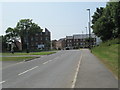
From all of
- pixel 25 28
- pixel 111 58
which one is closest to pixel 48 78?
pixel 111 58

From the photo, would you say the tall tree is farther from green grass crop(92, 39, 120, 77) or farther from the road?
the road

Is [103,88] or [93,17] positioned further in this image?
[93,17]

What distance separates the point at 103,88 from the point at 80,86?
3.23ft

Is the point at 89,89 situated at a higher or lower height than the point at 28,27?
lower

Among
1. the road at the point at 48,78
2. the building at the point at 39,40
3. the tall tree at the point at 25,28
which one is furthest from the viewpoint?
the building at the point at 39,40

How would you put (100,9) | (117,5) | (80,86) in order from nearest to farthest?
(80,86)
(117,5)
(100,9)

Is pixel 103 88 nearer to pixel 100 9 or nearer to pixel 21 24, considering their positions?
pixel 100 9

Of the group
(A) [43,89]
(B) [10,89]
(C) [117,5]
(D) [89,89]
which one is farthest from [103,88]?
(C) [117,5]

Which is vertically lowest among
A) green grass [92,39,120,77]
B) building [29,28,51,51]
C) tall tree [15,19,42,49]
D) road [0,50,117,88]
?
road [0,50,117,88]

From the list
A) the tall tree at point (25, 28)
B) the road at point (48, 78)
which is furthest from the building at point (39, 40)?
the road at point (48, 78)

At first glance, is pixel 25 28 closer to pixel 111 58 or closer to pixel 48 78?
pixel 111 58

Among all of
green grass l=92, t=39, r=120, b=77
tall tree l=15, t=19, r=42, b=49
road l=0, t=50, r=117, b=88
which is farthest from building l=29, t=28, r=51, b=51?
road l=0, t=50, r=117, b=88

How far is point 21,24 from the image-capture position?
113 m

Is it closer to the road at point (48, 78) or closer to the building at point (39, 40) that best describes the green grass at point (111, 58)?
the road at point (48, 78)
